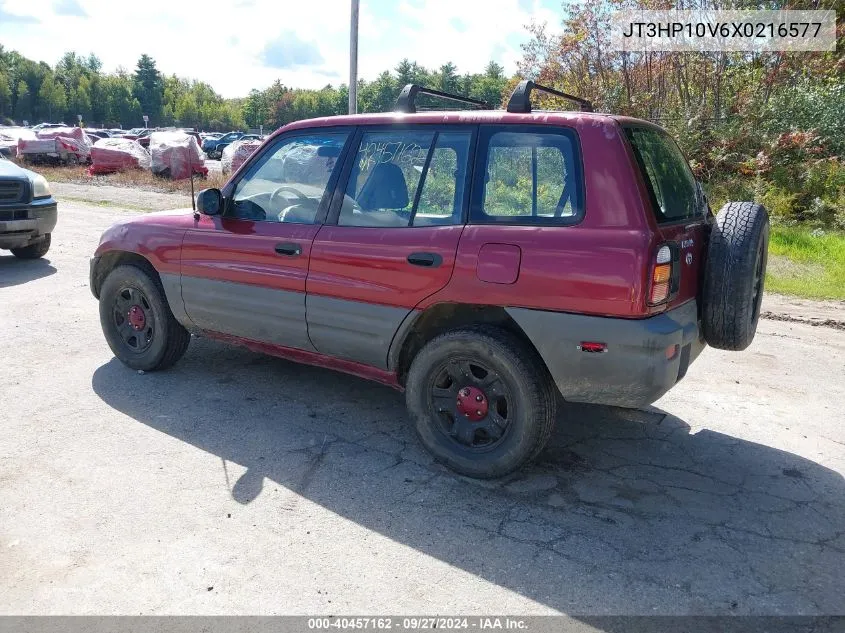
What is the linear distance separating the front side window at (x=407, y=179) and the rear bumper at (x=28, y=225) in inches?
248

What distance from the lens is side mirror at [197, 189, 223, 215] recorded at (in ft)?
14.7

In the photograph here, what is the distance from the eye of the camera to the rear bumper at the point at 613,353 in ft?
10.6

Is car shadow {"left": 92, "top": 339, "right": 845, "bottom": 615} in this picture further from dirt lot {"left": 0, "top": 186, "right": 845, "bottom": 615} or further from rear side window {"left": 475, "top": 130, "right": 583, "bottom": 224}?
rear side window {"left": 475, "top": 130, "right": 583, "bottom": 224}

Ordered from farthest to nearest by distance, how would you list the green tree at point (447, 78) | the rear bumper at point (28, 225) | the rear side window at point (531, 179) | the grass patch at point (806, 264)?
1. the green tree at point (447, 78)
2. the rear bumper at point (28, 225)
3. the grass patch at point (806, 264)
4. the rear side window at point (531, 179)

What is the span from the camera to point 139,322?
16.9 feet

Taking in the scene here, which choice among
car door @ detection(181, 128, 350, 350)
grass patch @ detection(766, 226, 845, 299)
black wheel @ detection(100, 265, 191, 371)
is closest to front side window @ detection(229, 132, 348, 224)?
car door @ detection(181, 128, 350, 350)

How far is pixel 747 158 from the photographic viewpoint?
13.0m

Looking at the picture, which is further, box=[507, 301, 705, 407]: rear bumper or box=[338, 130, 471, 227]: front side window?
box=[338, 130, 471, 227]: front side window

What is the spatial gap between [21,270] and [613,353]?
7909 millimetres

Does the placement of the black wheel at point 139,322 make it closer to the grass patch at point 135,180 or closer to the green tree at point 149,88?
the grass patch at point 135,180

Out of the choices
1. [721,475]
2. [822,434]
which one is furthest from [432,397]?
[822,434]

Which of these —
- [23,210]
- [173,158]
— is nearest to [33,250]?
[23,210]

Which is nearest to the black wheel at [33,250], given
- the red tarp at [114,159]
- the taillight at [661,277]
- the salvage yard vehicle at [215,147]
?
the taillight at [661,277]

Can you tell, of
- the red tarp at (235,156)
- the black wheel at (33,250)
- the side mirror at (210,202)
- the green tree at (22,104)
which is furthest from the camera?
the green tree at (22,104)
